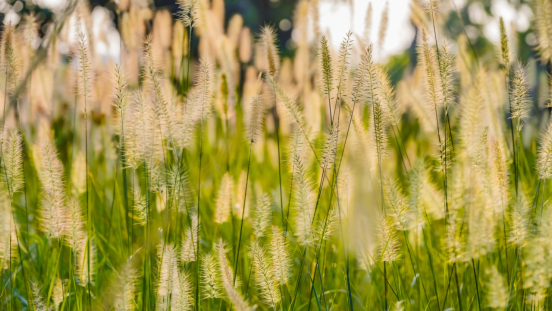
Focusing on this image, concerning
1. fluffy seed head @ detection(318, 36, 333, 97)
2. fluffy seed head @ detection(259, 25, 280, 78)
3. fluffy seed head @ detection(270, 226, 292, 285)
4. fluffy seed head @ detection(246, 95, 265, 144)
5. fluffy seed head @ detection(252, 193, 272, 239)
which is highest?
fluffy seed head @ detection(259, 25, 280, 78)

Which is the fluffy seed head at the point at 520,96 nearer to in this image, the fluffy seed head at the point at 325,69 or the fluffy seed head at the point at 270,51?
the fluffy seed head at the point at 325,69

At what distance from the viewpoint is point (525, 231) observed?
75cm

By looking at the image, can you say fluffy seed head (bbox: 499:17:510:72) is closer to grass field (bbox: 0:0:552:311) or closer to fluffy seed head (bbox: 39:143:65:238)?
grass field (bbox: 0:0:552:311)

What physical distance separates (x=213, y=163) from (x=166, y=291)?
0.80m

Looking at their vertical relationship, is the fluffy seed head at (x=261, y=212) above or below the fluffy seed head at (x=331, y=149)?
below

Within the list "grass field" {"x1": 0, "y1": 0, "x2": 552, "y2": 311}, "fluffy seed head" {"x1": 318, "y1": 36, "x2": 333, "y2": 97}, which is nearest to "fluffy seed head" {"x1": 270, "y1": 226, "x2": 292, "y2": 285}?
"grass field" {"x1": 0, "y1": 0, "x2": 552, "y2": 311}

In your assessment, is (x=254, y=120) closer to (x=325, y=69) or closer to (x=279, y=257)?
(x=325, y=69)

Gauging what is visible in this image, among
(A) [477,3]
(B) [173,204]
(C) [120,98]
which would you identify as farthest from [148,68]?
(A) [477,3]

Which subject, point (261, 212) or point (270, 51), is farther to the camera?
point (270, 51)

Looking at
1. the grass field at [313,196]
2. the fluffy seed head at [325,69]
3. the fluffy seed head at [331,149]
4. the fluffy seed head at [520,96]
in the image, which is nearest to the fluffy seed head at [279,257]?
the grass field at [313,196]

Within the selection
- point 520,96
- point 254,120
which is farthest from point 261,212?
point 520,96

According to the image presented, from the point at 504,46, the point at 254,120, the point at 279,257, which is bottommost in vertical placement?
the point at 279,257

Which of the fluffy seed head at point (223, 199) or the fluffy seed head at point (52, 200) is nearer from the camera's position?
the fluffy seed head at point (52, 200)

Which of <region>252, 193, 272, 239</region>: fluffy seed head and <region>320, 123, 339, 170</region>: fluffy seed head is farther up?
<region>320, 123, 339, 170</region>: fluffy seed head
